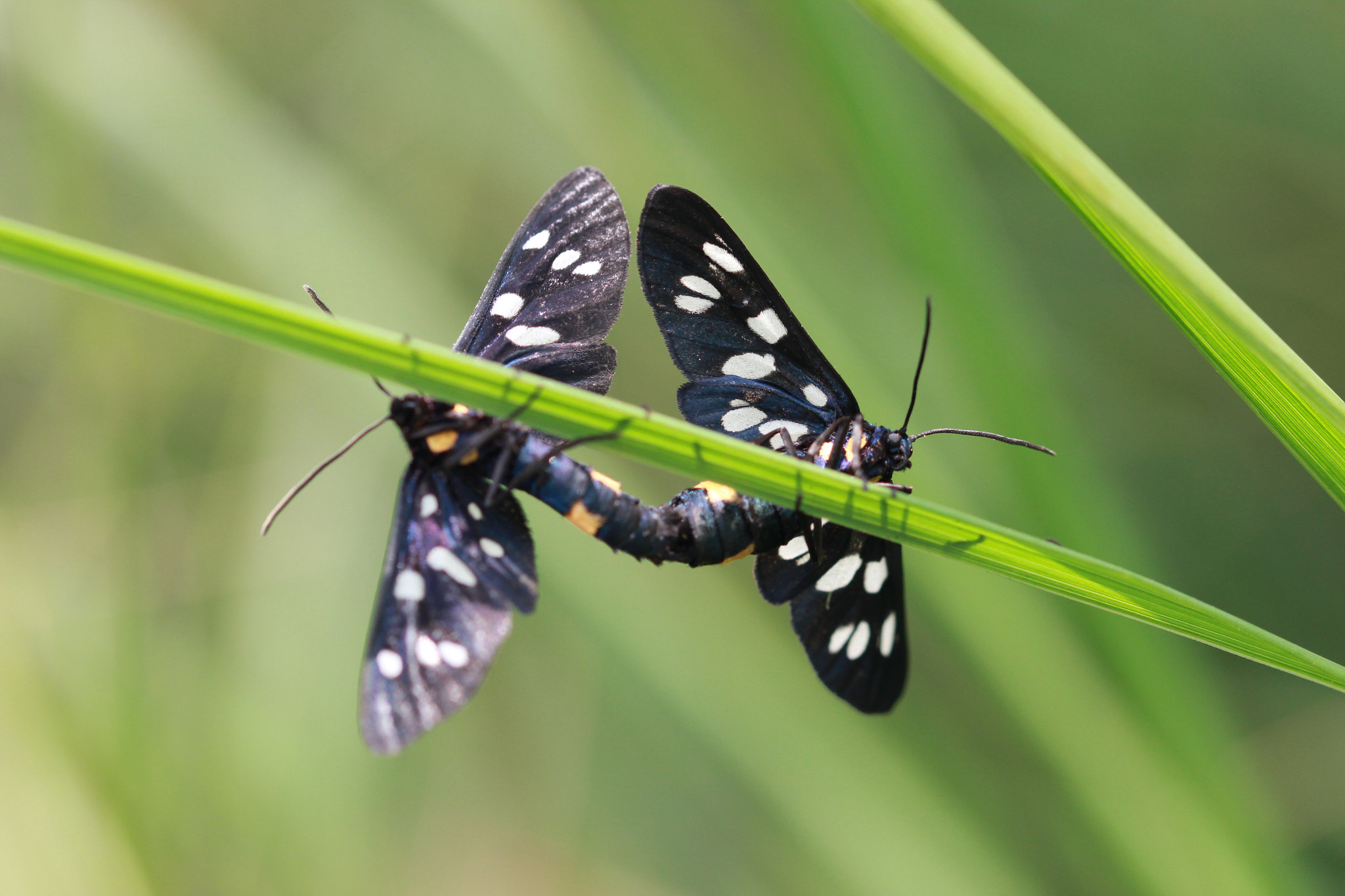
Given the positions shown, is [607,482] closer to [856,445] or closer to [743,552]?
[743,552]

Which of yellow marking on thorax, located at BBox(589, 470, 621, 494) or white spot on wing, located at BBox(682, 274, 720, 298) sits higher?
white spot on wing, located at BBox(682, 274, 720, 298)

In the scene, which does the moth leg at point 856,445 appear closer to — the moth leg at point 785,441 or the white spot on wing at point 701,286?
the moth leg at point 785,441

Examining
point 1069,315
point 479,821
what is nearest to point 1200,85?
point 1069,315

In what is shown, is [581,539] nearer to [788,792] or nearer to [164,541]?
[788,792]

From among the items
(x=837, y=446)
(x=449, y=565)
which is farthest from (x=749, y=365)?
(x=449, y=565)

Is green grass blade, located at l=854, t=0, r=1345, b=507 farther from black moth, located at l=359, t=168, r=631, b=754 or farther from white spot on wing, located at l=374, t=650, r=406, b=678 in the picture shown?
white spot on wing, located at l=374, t=650, r=406, b=678

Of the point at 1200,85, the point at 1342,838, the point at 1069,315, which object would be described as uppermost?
the point at 1200,85

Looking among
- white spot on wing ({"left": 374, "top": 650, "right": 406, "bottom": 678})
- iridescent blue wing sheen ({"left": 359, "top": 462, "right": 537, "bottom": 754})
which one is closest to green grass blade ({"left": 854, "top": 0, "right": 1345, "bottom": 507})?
iridescent blue wing sheen ({"left": 359, "top": 462, "right": 537, "bottom": 754})
